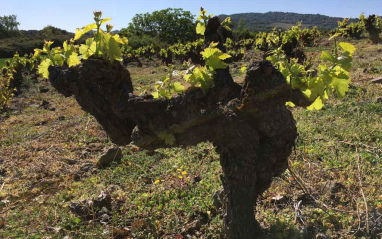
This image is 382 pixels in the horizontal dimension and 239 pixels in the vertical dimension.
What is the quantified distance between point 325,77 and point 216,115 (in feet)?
2.93

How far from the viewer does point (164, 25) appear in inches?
2176

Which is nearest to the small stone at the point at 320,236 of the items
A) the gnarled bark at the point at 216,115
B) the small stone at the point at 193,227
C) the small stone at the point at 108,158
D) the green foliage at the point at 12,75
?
the gnarled bark at the point at 216,115

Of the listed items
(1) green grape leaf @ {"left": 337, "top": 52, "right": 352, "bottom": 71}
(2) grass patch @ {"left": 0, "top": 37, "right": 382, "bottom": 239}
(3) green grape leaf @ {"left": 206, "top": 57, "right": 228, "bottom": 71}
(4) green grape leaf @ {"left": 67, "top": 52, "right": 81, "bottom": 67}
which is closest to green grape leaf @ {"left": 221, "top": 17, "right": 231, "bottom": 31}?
(3) green grape leaf @ {"left": 206, "top": 57, "right": 228, "bottom": 71}

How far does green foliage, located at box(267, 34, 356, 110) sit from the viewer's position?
6.71ft

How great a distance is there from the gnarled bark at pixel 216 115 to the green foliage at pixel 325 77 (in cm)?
9

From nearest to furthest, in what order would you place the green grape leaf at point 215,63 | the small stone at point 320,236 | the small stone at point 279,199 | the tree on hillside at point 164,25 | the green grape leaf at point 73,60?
1. the green grape leaf at point 73,60
2. the green grape leaf at point 215,63
3. the small stone at point 320,236
4. the small stone at point 279,199
5. the tree on hillside at point 164,25

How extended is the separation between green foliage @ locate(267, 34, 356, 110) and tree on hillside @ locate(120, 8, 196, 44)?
2016 inches

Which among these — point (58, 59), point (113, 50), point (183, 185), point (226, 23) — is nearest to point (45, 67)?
point (58, 59)

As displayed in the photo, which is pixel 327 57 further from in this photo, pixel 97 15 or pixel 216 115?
pixel 97 15

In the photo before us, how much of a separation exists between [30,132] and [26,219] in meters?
4.65

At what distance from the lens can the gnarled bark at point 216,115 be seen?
2.21 metres

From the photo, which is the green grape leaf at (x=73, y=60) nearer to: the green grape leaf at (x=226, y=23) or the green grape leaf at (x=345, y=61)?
the green grape leaf at (x=226, y=23)

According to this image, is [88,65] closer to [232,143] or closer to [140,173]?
[232,143]

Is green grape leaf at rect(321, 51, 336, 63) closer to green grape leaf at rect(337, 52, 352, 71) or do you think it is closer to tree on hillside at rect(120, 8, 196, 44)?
green grape leaf at rect(337, 52, 352, 71)
